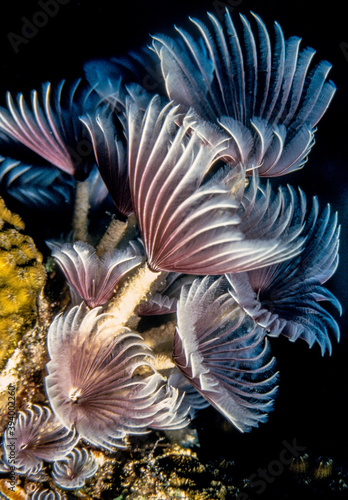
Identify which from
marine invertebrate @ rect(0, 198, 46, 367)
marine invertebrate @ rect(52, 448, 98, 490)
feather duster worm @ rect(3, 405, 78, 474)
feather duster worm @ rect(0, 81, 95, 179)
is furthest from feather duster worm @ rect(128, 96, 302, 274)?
marine invertebrate @ rect(52, 448, 98, 490)

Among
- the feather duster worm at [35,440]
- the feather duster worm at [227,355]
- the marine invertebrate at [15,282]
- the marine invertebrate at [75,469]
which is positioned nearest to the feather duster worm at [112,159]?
the marine invertebrate at [15,282]

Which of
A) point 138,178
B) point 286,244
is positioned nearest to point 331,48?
point 286,244

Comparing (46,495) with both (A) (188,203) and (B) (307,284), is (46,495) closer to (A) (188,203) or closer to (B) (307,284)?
(A) (188,203)

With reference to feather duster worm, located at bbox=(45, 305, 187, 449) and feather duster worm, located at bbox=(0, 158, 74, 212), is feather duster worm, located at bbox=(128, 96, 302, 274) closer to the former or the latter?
feather duster worm, located at bbox=(45, 305, 187, 449)

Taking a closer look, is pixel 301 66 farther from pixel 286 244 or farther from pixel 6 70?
pixel 6 70

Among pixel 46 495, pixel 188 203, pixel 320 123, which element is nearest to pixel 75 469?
pixel 46 495
